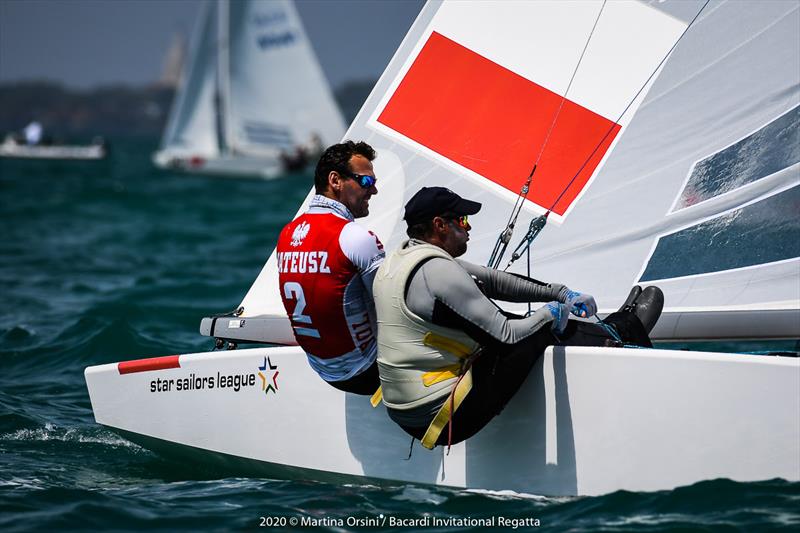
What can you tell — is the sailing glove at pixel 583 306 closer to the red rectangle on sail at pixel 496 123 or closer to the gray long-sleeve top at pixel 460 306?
the gray long-sleeve top at pixel 460 306

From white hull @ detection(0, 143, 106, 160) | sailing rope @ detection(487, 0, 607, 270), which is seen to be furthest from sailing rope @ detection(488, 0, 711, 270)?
white hull @ detection(0, 143, 106, 160)

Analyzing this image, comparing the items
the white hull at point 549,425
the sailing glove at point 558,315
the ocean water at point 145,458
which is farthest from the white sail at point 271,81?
the sailing glove at point 558,315

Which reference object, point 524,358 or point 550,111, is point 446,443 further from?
point 550,111

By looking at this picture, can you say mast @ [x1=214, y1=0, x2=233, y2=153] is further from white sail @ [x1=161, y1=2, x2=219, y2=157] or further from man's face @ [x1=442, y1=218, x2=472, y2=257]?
man's face @ [x1=442, y1=218, x2=472, y2=257]

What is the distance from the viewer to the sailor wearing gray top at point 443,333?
7.66 feet

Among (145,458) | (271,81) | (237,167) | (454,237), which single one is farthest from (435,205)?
(237,167)

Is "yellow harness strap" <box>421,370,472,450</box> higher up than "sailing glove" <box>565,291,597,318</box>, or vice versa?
"sailing glove" <box>565,291,597,318</box>

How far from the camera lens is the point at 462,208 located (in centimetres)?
242

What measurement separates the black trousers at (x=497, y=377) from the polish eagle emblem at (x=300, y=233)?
0.54 metres

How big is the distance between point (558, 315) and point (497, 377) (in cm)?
21

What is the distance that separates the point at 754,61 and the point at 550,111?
593mm

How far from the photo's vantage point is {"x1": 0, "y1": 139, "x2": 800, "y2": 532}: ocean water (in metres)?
2.34

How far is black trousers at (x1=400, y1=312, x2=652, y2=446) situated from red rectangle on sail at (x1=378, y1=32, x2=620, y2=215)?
0.59 meters

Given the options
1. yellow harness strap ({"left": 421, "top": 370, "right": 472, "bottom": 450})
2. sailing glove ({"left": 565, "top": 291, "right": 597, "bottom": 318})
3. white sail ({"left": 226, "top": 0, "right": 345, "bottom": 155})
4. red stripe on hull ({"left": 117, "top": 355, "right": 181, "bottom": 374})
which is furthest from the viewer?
white sail ({"left": 226, "top": 0, "right": 345, "bottom": 155})
